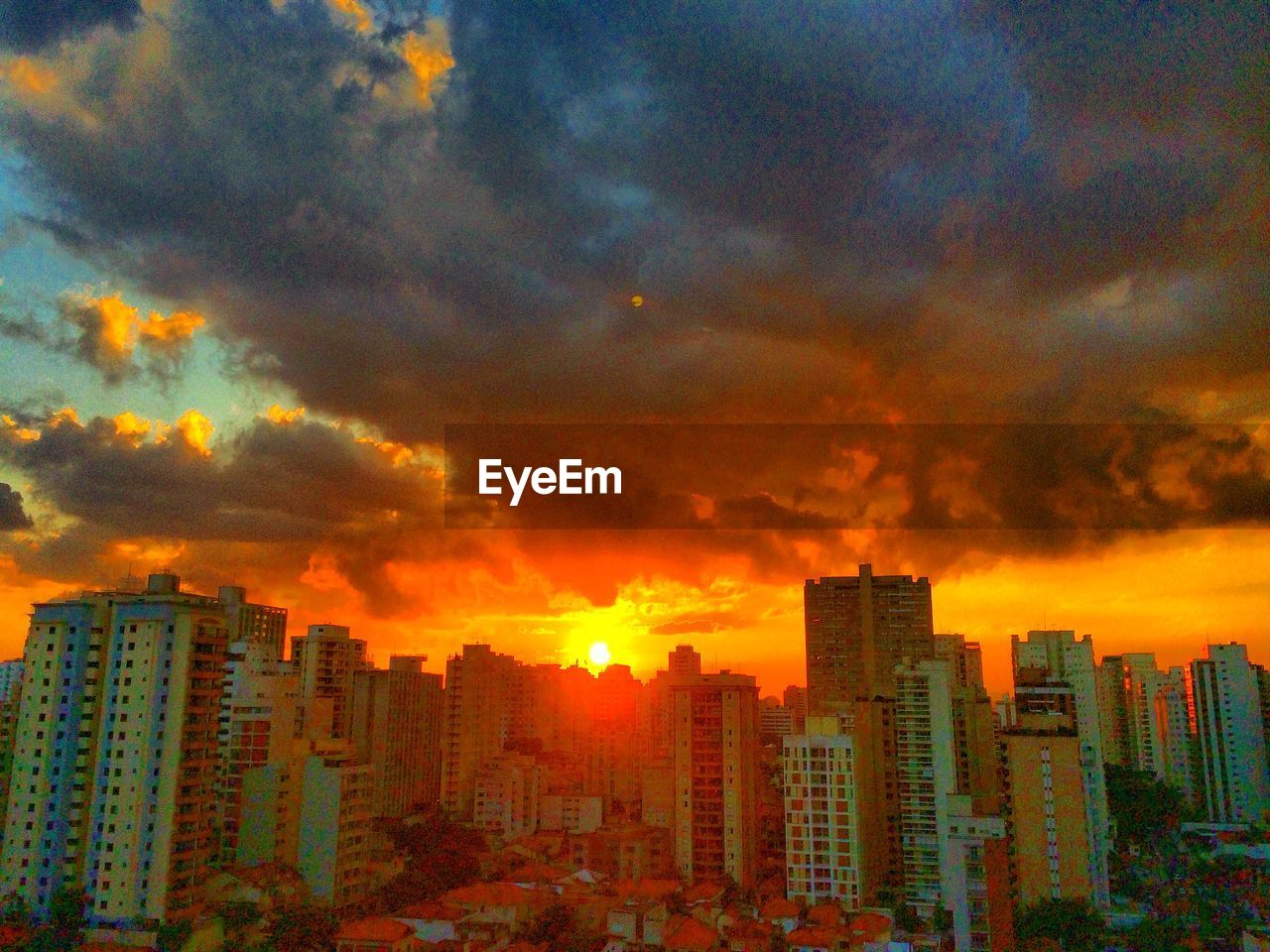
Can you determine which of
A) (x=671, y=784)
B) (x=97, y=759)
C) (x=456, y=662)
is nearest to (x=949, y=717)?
(x=671, y=784)

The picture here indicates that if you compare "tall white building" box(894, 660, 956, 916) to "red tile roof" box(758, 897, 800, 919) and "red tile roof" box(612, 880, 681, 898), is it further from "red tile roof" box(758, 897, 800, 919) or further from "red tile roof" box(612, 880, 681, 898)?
"red tile roof" box(612, 880, 681, 898)

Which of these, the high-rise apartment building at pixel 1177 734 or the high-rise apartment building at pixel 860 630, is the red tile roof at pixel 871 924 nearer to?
the high-rise apartment building at pixel 860 630

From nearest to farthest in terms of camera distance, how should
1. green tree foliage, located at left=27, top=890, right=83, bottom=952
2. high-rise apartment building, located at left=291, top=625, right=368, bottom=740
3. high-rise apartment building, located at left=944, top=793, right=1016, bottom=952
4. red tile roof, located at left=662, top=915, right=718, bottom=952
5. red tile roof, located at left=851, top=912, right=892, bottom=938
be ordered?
green tree foliage, located at left=27, top=890, right=83, bottom=952
red tile roof, located at left=662, top=915, right=718, bottom=952
red tile roof, located at left=851, top=912, right=892, bottom=938
high-rise apartment building, located at left=944, top=793, right=1016, bottom=952
high-rise apartment building, located at left=291, top=625, right=368, bottom=740

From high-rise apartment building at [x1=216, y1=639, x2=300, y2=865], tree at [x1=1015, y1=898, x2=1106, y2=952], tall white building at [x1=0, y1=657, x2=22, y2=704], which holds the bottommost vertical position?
tree at [x1=1015, y1=898, x2=1106, y2=952]

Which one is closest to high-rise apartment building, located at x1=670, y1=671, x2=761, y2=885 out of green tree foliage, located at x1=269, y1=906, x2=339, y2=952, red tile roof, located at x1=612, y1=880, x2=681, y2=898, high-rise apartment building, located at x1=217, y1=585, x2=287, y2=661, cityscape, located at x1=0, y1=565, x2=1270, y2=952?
cityscape, located at x1=0, y1=565, x2=1270, y2=952

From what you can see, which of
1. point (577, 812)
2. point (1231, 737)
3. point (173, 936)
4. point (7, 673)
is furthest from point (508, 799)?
point (1231, 737)

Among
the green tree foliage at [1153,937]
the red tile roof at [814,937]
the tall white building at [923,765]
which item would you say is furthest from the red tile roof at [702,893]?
the green tree foliage at [1153,937]
